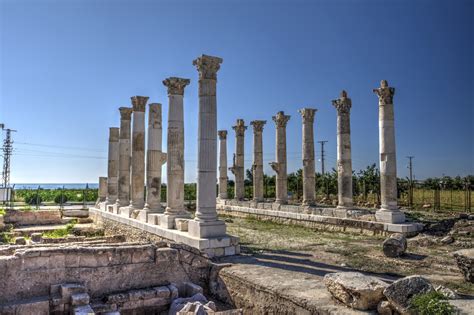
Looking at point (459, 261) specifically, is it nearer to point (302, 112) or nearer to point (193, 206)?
point (302, 112)

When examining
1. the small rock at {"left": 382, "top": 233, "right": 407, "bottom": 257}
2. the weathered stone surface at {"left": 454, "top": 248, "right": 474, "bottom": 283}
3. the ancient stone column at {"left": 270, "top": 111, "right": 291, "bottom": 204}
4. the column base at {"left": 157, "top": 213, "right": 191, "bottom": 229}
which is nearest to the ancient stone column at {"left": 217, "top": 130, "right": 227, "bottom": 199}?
the ancient stone column at {"left": 270, "top": 111, "right": 291, "bottom": 204}

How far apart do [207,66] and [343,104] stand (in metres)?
9.42

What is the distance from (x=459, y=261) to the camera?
8664 millimetres

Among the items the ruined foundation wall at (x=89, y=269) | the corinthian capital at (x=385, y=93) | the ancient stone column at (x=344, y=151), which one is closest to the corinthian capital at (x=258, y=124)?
the ancient stone column at (x=344, y=151)

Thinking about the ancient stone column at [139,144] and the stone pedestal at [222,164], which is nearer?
the ancient stone column at [139,144]

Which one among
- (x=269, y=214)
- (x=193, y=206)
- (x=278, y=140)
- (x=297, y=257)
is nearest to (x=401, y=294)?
(x=297, y=257)

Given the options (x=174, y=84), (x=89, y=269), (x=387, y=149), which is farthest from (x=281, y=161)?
(x=89, y=269)

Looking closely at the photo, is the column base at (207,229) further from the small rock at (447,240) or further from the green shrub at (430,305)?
the small rock at (447,240)

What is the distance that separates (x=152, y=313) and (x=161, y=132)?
407 inches

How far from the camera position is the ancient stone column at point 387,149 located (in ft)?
53.8

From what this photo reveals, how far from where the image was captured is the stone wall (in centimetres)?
2512

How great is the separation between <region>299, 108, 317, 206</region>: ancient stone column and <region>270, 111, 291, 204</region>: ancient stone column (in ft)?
6.11

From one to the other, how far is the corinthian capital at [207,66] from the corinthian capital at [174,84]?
2.81 meters

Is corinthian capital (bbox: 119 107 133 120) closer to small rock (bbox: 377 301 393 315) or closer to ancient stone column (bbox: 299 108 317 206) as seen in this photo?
ancient stone column (bbox: 299 108 317 206)
